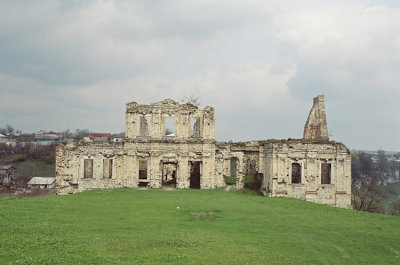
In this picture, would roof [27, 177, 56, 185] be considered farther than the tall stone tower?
Yes

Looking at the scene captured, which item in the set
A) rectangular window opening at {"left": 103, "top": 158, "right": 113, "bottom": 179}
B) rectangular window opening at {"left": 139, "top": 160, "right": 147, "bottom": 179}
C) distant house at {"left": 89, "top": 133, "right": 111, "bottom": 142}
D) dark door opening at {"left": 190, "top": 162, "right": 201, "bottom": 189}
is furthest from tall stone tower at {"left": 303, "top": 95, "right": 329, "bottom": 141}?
distant house at {"left": 89, "top": 133, "right": 111, "bottom": 142}

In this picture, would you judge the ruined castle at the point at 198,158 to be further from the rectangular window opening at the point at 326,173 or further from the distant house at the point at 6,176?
the distant house at the point at 6,176

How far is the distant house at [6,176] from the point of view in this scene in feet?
173

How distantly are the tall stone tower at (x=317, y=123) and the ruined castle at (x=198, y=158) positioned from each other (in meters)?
0.09

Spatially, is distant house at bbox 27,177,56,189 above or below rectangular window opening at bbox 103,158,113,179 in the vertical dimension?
below

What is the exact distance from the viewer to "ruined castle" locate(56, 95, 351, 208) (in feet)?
83.9

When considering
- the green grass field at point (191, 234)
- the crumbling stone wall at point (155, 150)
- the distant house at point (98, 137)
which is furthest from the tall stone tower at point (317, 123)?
the distant house at point (98, 137)

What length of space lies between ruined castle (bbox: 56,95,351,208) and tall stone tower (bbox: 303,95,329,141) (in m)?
0.09

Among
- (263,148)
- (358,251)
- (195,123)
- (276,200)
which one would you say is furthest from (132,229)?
(195,123)

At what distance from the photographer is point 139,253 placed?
970 centimetres

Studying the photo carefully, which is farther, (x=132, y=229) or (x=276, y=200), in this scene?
(x=276, y=200)

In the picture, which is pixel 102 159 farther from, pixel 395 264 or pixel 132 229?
pixel 395 264

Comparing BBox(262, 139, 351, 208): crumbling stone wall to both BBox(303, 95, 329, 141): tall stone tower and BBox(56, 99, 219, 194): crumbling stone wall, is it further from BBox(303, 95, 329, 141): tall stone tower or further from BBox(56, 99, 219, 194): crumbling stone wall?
BBox(56, 99, 219, 194): crumbling stone wall

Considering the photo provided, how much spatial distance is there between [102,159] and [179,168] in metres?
6.30
